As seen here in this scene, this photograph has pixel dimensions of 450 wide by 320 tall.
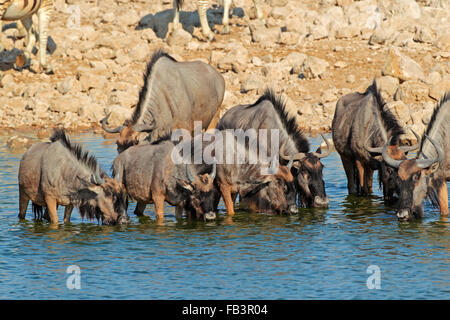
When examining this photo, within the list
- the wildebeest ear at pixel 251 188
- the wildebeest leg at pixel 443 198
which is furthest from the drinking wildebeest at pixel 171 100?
the wildebeest leg at pixel 443 198

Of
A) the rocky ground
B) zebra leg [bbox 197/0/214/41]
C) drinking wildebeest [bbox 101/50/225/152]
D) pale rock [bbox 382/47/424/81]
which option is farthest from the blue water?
zebra leg [bbox 197/0/214/41]

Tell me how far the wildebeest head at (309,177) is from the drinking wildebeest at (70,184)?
3384 mm

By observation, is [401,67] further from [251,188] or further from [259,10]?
[251,188]

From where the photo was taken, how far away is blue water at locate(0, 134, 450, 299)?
39.7 ft

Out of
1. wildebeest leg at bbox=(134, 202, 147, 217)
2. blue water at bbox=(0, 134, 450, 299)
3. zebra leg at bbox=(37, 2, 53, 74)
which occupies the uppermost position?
zebra leg at bbox=(37, 2, 53, 74)

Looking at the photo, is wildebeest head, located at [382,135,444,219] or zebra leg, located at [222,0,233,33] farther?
zebra leg, located at [222,0,233,33]

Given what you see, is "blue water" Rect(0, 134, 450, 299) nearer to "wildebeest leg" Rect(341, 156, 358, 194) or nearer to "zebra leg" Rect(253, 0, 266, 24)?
"wildebeest leg" Rect(341, 156, 358, 194)

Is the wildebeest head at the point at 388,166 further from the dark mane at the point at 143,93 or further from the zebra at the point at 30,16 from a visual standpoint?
the zebra at the point at 30,16

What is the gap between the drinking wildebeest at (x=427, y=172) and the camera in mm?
15289

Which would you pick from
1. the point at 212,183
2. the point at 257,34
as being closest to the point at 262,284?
the point at 212,183

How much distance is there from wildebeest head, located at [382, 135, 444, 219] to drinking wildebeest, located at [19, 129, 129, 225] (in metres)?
4.67

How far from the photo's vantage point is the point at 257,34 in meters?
31.9

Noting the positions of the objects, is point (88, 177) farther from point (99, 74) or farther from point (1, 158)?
point (99, 74)

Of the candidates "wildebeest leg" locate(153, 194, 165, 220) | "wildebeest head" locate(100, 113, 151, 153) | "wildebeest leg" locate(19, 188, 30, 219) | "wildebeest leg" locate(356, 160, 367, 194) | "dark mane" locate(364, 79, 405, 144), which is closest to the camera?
"wildebeest leg" locate(153, 194, 165, 220)
